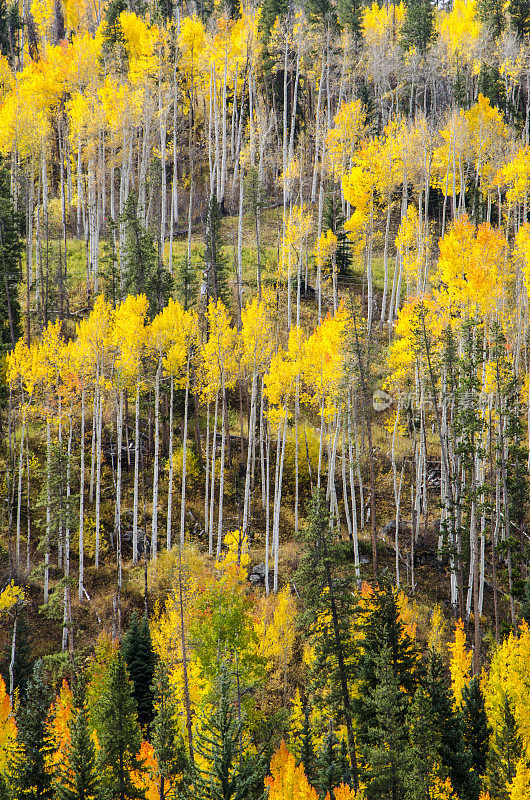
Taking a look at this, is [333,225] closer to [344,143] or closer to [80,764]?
[344,143]

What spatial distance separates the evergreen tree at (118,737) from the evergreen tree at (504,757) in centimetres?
1104

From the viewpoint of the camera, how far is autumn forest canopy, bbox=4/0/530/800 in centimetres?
1939

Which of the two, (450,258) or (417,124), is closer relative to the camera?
(450,258)

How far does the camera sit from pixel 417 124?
151ft

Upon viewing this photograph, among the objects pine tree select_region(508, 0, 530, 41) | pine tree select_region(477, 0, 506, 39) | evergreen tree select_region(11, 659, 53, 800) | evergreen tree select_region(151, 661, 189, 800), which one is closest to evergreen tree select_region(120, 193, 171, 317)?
evergreen tree select_region(151, 661, 189, 800)

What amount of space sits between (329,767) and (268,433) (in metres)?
16.3

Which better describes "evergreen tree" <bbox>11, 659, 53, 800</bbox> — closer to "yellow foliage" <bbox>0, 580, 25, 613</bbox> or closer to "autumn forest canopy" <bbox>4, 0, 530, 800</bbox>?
"autumn forest canopy" <bbox>4, 0, 530, 800</bbox>

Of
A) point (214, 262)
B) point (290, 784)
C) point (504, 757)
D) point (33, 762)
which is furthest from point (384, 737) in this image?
point (214, 262)

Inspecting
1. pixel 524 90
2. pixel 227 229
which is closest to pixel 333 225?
pixel 227 229

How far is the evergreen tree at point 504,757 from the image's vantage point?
18.5 metres

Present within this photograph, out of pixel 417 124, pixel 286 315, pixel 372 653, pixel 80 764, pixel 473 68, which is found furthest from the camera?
pixel 473 68

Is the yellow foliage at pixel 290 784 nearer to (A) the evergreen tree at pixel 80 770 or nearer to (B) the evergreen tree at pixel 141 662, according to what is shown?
(B) the evergreen tree at pixel 141 662

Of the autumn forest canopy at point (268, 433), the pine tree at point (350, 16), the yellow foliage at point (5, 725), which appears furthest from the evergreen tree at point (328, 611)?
the pine tree at point (350, 16)

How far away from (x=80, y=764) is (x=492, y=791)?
12.1 meters
